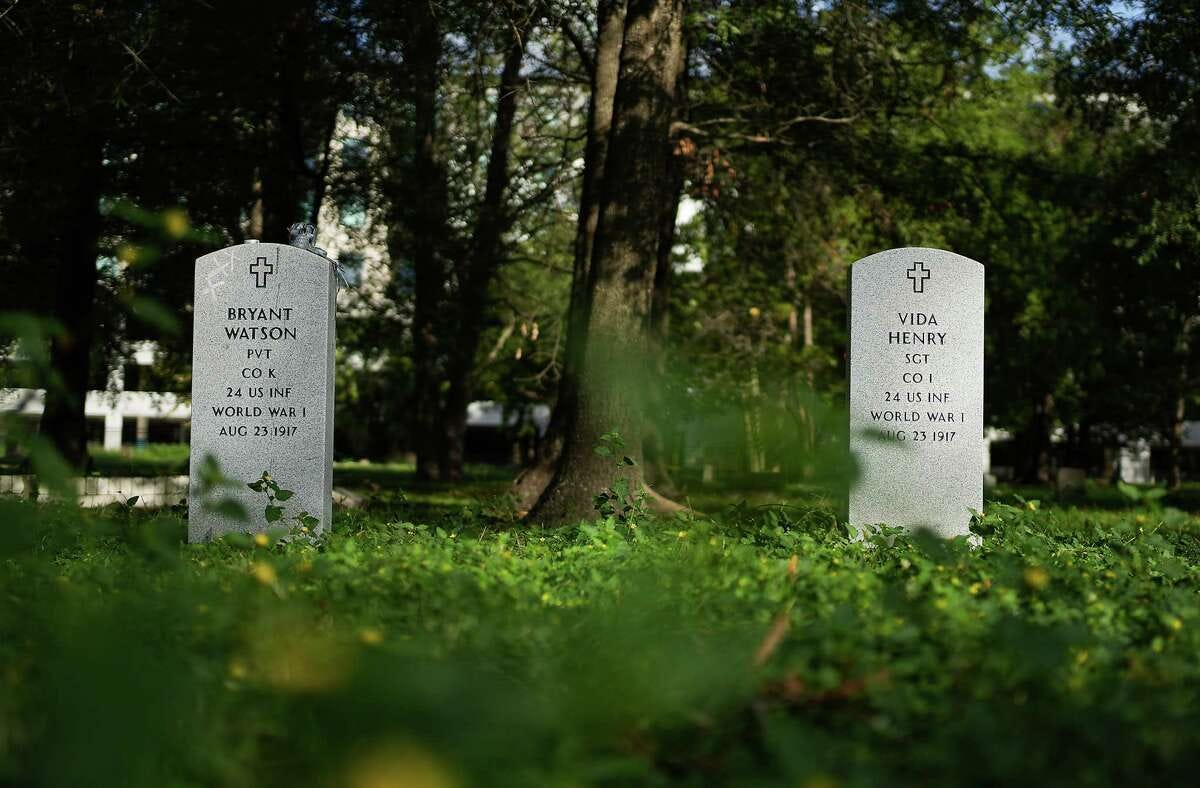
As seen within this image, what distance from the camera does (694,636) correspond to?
4.02 metres

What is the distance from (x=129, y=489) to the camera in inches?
546

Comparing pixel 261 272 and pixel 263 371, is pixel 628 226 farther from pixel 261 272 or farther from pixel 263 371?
pixel 263 371

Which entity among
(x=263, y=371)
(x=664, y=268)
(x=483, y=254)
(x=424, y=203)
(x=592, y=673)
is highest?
(x=424, y=203)

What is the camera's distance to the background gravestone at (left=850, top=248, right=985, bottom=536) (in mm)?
8461

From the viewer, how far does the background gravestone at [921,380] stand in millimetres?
8461

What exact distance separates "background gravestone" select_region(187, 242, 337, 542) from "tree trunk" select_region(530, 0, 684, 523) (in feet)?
6.96

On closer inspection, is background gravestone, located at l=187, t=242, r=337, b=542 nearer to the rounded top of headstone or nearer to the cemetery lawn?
the cemetery lawn

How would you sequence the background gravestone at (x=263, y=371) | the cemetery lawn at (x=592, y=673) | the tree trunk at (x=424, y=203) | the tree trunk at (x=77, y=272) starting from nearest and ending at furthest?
the cemetery lawn at (x=592, y=673) → the background gravestone at (x=263, y=371) → the tree trunk at (x=424, y=203) → the tree trunk at (x=77, y=272)

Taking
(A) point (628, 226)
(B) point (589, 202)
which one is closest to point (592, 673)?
(A) point (628, 226)

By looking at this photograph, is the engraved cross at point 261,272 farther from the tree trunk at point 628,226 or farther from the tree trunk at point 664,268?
the tree trunk at point 664,268

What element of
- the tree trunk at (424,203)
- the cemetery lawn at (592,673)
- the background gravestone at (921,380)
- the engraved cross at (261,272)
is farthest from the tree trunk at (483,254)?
the cemetery lawn at (592,673)

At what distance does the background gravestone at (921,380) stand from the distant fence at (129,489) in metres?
7.90

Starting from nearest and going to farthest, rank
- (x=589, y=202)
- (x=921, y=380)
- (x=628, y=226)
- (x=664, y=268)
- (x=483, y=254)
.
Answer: (x=921, y=380), (x=628, y=226), (x=589, y=202), (x=664, y=268), (x=483, y=254)

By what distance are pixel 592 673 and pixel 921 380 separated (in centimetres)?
567
